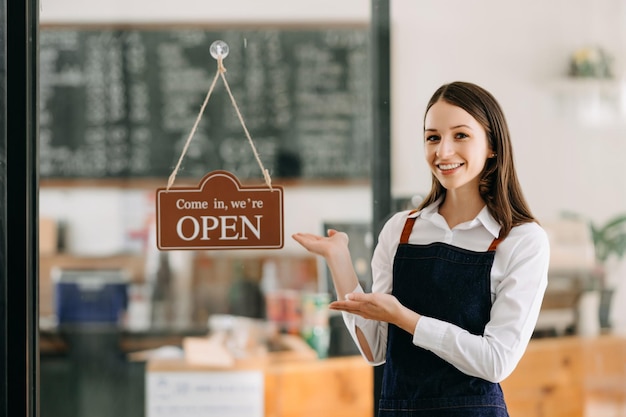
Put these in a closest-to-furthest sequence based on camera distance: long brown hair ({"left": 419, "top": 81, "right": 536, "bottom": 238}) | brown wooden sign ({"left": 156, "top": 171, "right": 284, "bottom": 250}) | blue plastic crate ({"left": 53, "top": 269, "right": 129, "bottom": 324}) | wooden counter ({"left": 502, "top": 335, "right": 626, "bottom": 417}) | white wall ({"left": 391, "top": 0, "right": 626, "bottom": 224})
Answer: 1. long brown hair ({"left": 419, "top": 81, "right": 536, "bottom": 238})
2. brown wooden sign ({"left": 156, "top": 171, "right": 284, "bottom": 250})
3. white wall ({"left": 391, "top": 0, "right": 626, "bottom": 224})
4. wooden counter ({"left": 502, "top": 335, "right": 626, "bottom": 417})
5. blue plastic crate ({"left": 53, "top": 269, "right": 129, "bottom": 324})

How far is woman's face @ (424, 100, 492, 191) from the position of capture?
5.23 ft

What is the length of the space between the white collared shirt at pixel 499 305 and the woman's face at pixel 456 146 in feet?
0.29

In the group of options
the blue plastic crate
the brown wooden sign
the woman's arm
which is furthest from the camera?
the blue plastic crate

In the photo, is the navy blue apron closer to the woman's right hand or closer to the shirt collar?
the shirt collar

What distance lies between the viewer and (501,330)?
4.91ft

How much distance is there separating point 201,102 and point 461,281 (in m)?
1.00

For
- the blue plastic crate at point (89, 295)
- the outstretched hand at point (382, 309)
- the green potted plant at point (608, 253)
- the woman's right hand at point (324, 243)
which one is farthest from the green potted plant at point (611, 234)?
the blue plastic crate at point (89, 295)

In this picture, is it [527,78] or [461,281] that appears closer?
[461,281]

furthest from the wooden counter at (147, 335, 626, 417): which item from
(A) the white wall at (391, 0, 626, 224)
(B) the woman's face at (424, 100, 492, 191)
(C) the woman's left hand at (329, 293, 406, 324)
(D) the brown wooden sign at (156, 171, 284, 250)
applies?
(B) the woman's face at (424, 100, 492, 191)

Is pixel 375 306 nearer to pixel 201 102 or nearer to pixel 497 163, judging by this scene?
pixel 497 163

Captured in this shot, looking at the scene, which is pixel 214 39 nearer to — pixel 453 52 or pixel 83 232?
pixel 453 52

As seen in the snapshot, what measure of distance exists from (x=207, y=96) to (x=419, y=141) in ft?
1.92

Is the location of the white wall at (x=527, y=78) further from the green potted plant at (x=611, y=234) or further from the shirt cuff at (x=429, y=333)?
the shirt cuff at (x=429, y=333)

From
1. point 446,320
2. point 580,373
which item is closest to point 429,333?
point 446,320
